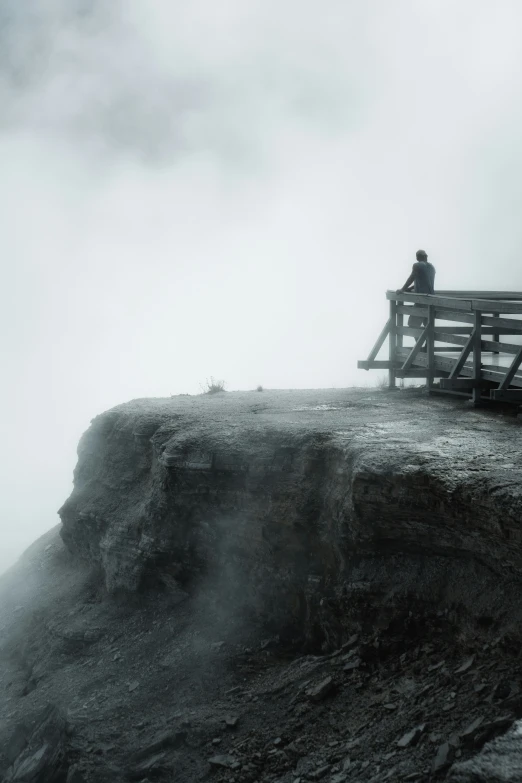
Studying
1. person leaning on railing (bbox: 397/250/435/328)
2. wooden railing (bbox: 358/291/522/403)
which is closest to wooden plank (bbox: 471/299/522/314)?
wooden railing (bbox: 358/291/522/403)

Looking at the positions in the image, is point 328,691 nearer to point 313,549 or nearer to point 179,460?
point 313,549

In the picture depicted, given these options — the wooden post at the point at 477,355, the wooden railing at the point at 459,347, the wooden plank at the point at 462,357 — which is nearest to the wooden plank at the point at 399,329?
the wooden railing at the point at 459,347

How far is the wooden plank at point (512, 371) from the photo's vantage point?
12375mm

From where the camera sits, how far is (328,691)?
9375 millimetres

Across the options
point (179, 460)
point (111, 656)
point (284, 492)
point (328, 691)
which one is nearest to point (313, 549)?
point (284, 492)

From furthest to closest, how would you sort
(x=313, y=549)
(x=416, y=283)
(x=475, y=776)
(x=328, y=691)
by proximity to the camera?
(x=416, y=283)
(x=313, y=549)
(x=328, y=691)
(x=475, y=776)

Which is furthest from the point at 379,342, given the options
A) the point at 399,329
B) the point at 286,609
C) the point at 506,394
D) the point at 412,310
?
the point at 286,609

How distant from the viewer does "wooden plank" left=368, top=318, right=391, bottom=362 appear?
54.9 feet

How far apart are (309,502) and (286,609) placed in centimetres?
175

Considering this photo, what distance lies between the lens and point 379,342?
16.8 meters

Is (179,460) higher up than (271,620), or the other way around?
(179,460)

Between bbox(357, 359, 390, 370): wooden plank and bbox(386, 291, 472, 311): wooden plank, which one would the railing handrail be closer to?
bbox(386, 291, 472, 311): wooden plank

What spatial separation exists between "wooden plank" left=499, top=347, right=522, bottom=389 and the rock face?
0.67m

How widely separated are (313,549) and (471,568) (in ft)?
9.59
